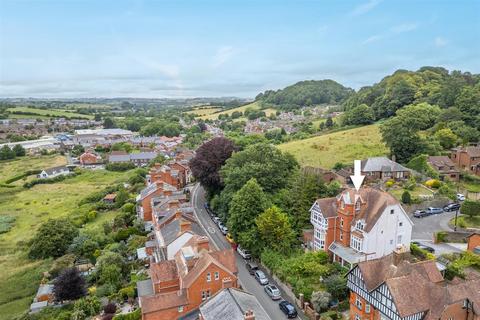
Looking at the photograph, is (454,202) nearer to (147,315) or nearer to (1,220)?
(147,315)

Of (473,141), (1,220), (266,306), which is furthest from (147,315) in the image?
(473,141)

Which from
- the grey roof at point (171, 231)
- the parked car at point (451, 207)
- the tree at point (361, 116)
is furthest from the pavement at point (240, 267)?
the tree at point (361, 116)

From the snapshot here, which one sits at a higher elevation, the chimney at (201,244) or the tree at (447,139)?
the tree at (447,139)

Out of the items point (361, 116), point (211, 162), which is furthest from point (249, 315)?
point (361, 116)

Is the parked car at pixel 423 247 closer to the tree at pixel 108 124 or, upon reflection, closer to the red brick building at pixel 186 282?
the red brick building at pixel 186 282

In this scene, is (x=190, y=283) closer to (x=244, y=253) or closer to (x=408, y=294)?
(x=244, y=253)

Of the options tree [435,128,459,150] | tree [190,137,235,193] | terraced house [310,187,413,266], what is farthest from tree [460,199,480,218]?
tree [190,137,235,193]

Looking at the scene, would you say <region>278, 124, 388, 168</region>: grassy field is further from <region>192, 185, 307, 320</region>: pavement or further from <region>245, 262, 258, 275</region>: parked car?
<region>245, 262, 258, 275</region>: parked car
